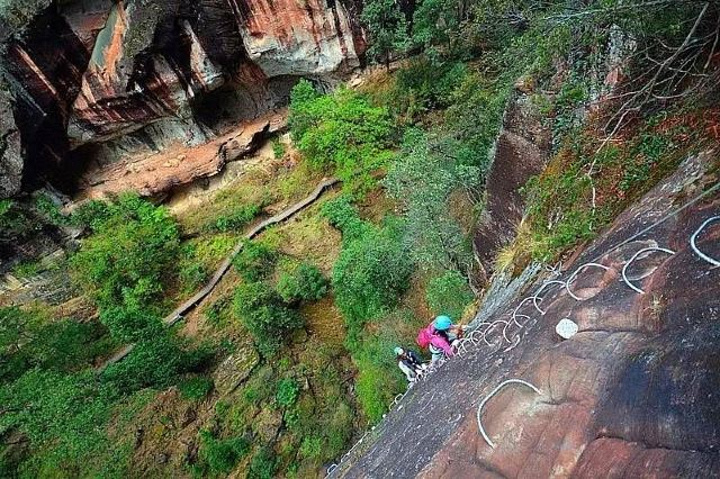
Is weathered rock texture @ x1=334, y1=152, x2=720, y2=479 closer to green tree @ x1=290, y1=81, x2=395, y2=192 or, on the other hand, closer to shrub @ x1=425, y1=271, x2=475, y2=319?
shrub @ x1=425, y1=271, x2=475, y2=319

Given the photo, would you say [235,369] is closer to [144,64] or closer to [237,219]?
[237,219]

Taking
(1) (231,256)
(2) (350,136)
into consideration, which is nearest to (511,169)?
(2) (350,136)

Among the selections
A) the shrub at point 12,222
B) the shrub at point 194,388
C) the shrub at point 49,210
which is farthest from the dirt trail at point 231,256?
the shrub at point 12,222

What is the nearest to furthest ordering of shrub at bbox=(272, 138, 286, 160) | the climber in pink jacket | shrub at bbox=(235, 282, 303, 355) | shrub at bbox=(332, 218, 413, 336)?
the climber in pink jacket → shrub at bbox=(332, 218, 413, 336) → shrub at bbox=(235, 282, 303, 355) → shrub at bbox=(272, 138, 286, 160)

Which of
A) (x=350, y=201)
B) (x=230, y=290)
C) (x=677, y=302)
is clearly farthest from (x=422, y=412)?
(x=230, y=290)

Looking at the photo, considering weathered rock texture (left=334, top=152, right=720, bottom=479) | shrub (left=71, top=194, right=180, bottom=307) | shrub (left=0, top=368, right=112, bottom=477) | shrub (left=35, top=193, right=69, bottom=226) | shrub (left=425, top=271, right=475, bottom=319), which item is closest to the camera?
weathered rock texture (left=334, top=152, right=720, bottom=479)

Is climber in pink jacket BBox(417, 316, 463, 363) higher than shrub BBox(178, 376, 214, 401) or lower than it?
higher

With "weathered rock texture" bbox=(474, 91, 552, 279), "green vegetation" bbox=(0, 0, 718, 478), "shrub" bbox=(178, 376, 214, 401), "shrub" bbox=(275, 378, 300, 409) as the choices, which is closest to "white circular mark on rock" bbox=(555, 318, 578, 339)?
"green vegetation" bbox=(0, 0, 718, 478)

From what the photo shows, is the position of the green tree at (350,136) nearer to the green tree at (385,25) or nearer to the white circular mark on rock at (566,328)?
the green tree at (385,25)
